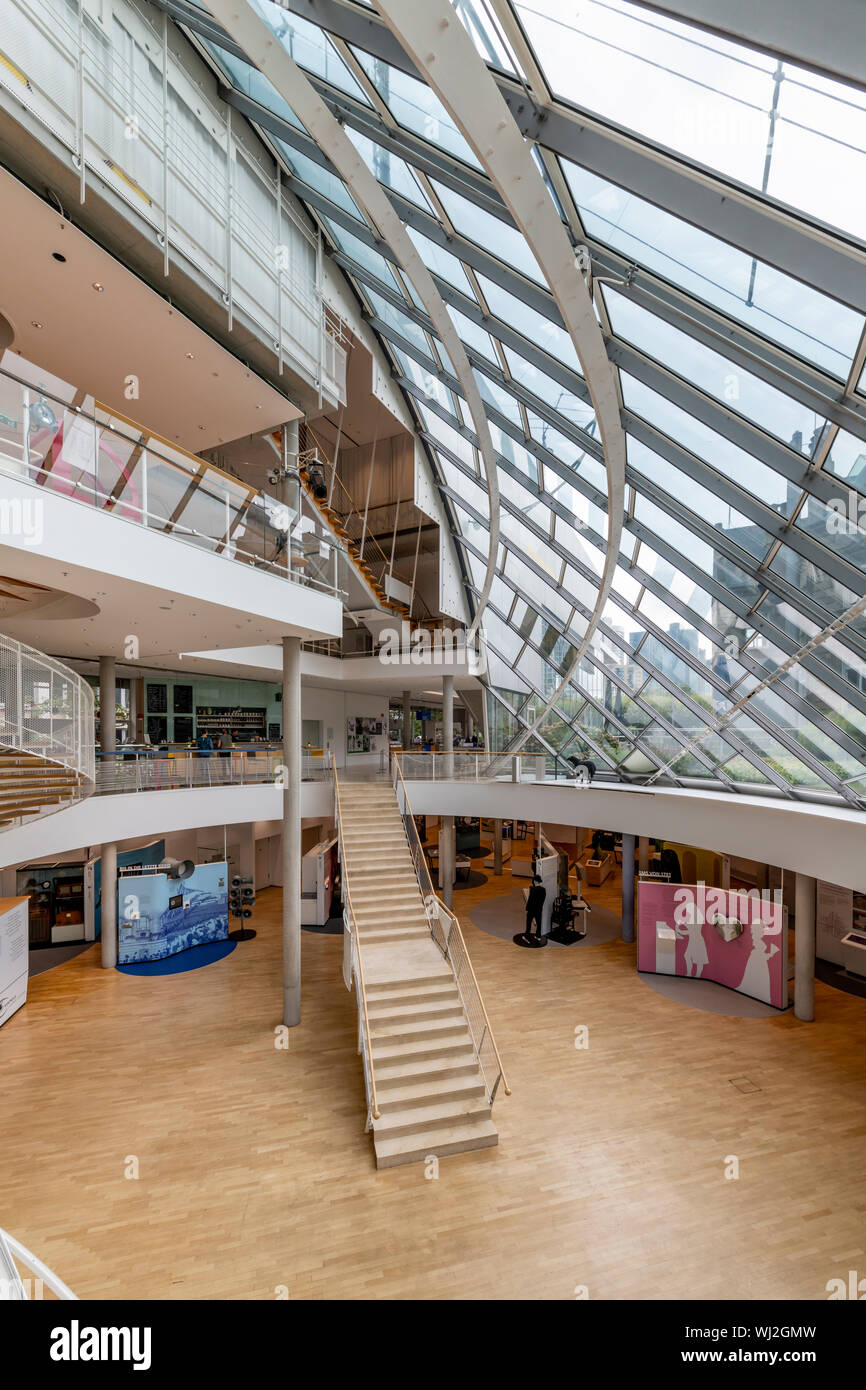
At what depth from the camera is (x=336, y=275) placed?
14289 millimetres

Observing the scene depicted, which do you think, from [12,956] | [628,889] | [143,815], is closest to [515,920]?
[628,889]

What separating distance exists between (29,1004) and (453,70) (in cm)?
1597

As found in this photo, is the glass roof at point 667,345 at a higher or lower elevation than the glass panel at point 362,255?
lower

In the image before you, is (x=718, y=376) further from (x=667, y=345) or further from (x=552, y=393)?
(x=552, y=393)

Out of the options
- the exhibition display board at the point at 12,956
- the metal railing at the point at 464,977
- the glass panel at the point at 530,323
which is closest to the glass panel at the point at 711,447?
the glass panel at the point at 530,323

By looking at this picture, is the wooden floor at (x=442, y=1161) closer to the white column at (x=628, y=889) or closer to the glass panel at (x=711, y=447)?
the white column at (x=628, y=889)

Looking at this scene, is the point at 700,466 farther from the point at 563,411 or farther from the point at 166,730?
the point at 166,730

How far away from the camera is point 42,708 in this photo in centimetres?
666

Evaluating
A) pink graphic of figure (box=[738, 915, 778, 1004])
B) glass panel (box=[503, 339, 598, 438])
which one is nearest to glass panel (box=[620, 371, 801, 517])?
glass panel (box=[503, 339, 598, 438])

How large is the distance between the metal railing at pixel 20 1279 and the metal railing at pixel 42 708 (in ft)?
Result: 13.1

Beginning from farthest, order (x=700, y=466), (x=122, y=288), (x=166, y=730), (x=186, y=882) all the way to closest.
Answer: (x=166, y=730), (x=186, y=882), (x=122, y=288), (x=700, y=466)

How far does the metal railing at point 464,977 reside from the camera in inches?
356

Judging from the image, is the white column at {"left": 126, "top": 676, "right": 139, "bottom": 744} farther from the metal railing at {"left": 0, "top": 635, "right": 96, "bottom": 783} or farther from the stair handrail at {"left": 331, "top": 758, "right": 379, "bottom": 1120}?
the metal railing at {"left": 0, "top": 635, "right": 96, "bottom": 783}
